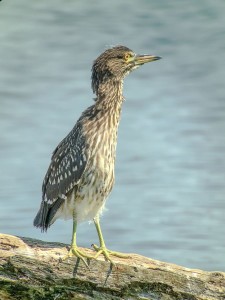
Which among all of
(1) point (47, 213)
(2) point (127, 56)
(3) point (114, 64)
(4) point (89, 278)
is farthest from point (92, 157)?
(4) point (89, 278)

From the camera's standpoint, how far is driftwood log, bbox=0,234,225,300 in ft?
33.8

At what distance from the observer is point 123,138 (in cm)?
1775

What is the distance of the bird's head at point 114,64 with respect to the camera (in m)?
11.9

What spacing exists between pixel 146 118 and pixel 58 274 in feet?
27.0

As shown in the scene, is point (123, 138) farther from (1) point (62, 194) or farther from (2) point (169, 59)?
(1) point (62, 194)

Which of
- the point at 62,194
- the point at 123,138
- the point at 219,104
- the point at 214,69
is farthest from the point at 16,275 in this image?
the point at 214,69

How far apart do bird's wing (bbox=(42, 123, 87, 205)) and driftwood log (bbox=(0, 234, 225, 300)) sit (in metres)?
0.94

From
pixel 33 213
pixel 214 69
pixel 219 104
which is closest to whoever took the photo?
pixel 33 213

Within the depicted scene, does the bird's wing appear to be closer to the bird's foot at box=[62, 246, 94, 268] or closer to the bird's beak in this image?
the bird's beak

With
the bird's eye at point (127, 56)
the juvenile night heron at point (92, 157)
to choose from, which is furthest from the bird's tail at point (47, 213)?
the bird's eye at point (127, 56)

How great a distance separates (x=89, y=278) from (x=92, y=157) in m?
1.36

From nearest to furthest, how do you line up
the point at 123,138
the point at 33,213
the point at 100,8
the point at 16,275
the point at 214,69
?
the point at 16,275 < the point at 33,213 < the point at 123,138 < the point at 214,69 < the point at 100,8

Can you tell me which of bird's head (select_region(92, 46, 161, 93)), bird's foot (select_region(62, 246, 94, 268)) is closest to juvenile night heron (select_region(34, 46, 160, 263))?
bird's head (select_region(92, 46, 161, 93))

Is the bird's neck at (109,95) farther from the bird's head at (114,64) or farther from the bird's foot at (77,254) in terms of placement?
the bird's foot at (77,254)
